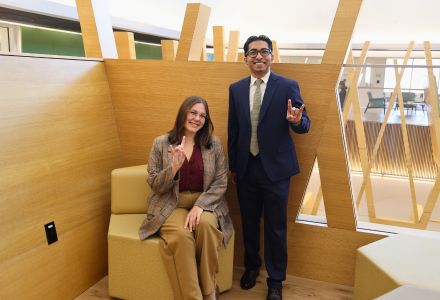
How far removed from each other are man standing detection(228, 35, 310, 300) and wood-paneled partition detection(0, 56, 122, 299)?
946 mm

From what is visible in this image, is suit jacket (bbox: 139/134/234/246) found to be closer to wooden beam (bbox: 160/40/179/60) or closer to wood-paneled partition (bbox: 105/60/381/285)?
wood-paneled partition (bbox: 105/60/381/285)

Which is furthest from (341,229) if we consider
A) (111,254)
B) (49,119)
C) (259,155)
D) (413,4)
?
(413,4)

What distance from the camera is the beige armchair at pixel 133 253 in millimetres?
2244

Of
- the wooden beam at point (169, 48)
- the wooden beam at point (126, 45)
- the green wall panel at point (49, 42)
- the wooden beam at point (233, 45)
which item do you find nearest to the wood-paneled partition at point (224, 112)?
the wooden beam at point (126, 45)

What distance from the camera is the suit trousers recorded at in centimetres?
234

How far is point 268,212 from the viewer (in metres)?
2.39

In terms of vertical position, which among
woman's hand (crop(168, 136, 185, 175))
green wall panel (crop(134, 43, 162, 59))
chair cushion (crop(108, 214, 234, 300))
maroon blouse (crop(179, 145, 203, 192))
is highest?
green wall panel (crop(134, 43, 162, 59))

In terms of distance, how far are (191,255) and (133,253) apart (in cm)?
38

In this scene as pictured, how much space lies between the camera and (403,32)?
6645mm

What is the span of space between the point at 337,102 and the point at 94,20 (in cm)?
181

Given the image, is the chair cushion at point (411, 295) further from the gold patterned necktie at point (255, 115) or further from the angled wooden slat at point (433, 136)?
the angled wooden slat at point (433, 136)

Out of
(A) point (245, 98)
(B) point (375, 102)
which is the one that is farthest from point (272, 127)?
(B) point (375, 102)

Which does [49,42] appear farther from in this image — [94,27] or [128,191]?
[128,191]

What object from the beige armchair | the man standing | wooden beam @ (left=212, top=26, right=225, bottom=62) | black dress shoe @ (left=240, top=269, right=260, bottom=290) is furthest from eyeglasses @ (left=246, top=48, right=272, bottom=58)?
wooden beam @ (left=212, top=26, right=225, bottom=62)
